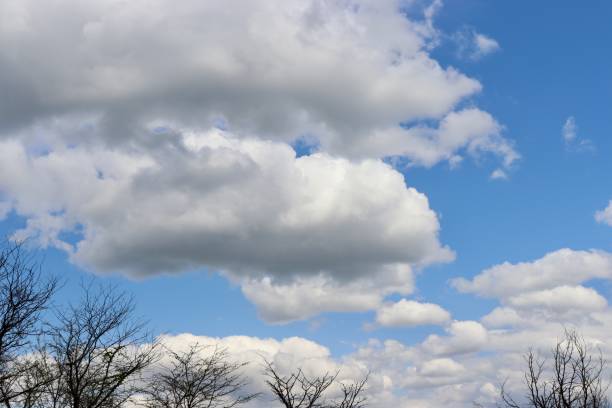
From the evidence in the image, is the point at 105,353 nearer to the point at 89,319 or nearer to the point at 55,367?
the point at 89,319

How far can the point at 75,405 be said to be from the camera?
75.2 ft

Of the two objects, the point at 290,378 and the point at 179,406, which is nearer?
the point at 290,378

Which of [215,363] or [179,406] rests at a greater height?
[215,363]

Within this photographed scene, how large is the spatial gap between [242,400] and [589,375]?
64.8ft

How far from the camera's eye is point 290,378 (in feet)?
95.7

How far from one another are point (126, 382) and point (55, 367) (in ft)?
11.9

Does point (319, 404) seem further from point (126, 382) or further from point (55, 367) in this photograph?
point (55, 367)

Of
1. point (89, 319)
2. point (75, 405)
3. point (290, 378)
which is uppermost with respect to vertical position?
point (89, 319)

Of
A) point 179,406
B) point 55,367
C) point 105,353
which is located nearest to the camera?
point 105,353

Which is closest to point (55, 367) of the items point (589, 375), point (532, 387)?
point (532, 387)

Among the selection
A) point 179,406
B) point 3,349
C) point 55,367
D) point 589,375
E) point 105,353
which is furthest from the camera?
point 179,406

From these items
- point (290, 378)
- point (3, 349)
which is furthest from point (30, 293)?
point (290, 378)

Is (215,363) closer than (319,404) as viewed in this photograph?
No

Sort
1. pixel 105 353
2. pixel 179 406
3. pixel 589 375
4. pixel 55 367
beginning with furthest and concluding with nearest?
pixel 179 406
pixel 55 367
pixel 105 353
pixel 589 375
